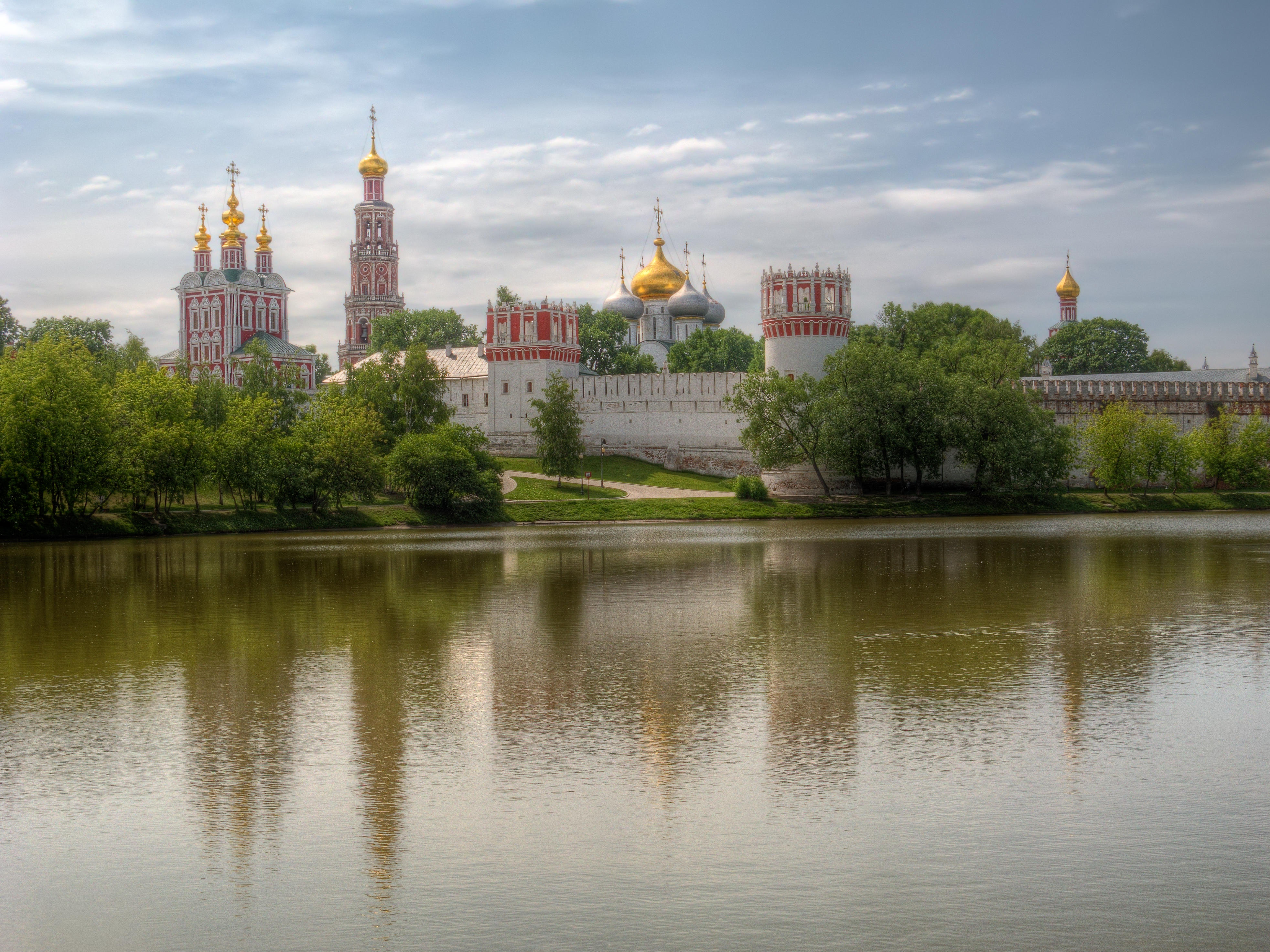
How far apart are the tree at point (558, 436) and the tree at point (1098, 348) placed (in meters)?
43.6

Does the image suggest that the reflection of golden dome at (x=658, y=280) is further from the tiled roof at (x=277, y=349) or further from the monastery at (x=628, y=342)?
the tiled roof at (x=277, y=349)

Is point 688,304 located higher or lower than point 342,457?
higher

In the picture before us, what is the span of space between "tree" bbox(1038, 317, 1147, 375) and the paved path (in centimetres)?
4153

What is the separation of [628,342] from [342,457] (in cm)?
5137

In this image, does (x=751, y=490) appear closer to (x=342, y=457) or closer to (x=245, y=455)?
(x=342, y=457)

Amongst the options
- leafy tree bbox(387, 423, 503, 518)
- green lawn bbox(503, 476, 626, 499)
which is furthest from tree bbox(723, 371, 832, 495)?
leafy tree bbox(387, 423, 503, 518)

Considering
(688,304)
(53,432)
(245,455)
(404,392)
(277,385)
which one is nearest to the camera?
(53,432)

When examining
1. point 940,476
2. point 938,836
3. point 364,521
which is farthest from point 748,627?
point 940,476

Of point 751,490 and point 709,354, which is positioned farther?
point 709,354

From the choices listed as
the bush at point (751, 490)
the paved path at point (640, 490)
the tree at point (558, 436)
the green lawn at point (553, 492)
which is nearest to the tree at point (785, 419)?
the bush at point (751, 490)

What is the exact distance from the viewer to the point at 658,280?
315ft

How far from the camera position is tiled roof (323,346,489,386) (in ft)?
244

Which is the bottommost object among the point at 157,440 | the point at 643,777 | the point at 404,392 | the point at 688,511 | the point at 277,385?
the point at 643,777

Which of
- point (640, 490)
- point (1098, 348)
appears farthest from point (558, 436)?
point (1098, 348)
